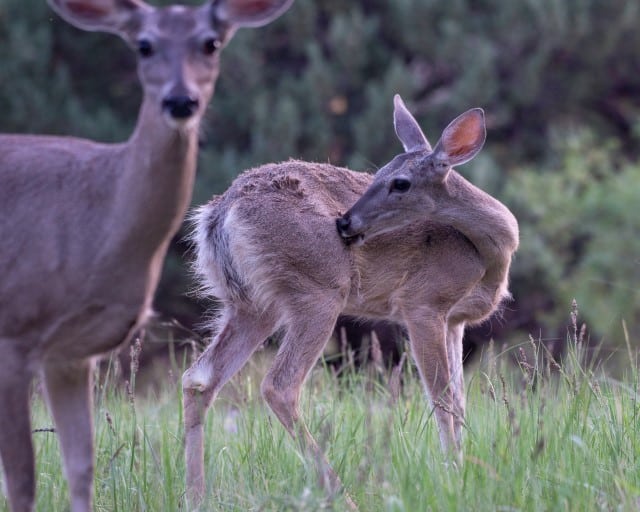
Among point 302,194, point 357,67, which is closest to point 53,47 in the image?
point 357,67

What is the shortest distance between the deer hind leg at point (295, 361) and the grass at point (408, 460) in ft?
0.33

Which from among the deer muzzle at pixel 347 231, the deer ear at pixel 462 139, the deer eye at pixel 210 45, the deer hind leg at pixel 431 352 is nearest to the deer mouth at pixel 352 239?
the deer muzzle at pixel 347 231

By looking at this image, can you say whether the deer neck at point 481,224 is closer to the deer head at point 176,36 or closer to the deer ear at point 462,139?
the deer ear at point 462,139

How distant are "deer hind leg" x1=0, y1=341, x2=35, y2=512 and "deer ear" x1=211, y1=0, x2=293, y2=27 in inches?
51.1

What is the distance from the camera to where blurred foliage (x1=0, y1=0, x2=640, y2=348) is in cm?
1343

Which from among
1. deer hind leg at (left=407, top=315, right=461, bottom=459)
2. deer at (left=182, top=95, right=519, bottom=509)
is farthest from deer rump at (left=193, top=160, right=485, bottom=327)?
deer hind leg at (left=407, top=315, right=461, bottom=459)

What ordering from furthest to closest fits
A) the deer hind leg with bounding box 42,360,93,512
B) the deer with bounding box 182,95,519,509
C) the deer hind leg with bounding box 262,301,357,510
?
the deer with bounding box 182,95,519,509 < the deer hind leg with bounding box 262,301,357,510 < the deer hind leg with bounding box 42,360,93,512

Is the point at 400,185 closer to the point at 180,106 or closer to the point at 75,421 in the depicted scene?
the point at 75,421

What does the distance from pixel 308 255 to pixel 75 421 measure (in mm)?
2128

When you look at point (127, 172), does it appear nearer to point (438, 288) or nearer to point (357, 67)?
point (438, 288)

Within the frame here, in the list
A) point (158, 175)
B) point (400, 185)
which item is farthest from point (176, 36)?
point (400, 185)

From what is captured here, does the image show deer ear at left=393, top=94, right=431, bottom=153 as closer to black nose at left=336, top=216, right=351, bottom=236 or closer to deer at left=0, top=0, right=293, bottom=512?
black nose at left=336, top=216, right=351, bottom=236

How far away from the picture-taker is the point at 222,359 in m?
6.08

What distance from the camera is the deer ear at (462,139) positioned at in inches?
260
